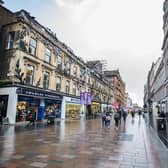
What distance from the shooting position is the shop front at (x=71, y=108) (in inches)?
1126

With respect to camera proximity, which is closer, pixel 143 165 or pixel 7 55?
pixel 143 165

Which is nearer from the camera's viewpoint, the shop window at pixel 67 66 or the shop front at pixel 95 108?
the shop window at pixel 67 66

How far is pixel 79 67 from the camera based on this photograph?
3484cm

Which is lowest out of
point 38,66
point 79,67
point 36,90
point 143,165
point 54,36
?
point 143,165

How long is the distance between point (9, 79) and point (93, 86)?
25.9 meters

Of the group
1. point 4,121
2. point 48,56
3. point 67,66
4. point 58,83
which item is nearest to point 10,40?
point 48,56

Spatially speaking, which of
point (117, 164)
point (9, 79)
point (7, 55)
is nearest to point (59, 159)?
point (117, 164)

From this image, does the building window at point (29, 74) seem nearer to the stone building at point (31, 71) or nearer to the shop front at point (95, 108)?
the stone building at point (31, 71)

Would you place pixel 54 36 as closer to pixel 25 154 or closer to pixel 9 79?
pixel 9 79

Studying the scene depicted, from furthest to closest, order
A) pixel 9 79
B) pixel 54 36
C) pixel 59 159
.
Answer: pixel 54 36, pixel 9 79, pixel 59 159

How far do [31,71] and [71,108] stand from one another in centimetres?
1188

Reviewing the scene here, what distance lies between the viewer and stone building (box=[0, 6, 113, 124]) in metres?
19.2

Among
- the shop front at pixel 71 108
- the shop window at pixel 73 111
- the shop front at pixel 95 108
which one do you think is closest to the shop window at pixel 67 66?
the shop front at pixel 71 108

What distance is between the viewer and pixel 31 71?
21453mm
